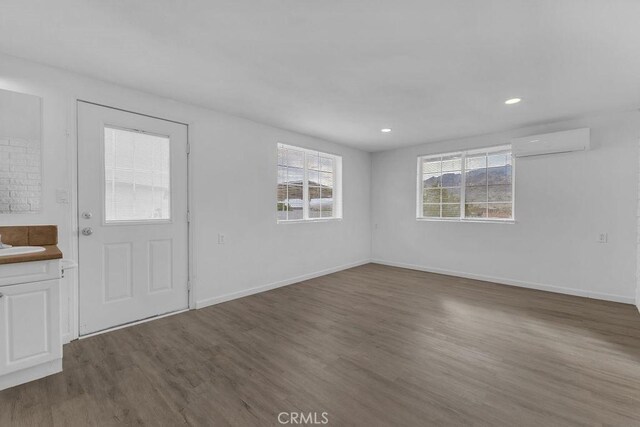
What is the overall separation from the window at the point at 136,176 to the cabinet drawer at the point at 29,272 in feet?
2.76

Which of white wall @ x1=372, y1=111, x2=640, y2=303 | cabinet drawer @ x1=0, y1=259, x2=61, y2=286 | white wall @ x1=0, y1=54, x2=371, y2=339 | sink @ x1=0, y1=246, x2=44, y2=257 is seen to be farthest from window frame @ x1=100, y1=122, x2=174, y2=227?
white wall @ x1=372, y1=111, x2=640, y2=303

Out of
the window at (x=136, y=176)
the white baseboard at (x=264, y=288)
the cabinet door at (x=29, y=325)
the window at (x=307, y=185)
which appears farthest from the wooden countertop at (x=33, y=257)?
the window at (x=307, y=185)

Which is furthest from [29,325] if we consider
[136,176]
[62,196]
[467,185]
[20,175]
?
[467,185]

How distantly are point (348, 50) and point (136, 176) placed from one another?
2.50m

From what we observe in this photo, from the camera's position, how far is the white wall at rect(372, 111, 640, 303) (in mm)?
3766

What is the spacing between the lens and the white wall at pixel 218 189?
8.39 feet

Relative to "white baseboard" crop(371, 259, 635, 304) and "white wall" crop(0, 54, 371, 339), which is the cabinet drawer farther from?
"white baseboard" crop(371, 259, 635, 304)

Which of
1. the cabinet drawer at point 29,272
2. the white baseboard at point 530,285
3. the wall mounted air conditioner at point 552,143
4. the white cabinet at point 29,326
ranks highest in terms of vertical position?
the wall mounted air conditioner at point 552,143

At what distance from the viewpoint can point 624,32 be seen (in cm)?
204

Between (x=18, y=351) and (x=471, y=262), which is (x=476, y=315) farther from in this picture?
(x=18, y=351)

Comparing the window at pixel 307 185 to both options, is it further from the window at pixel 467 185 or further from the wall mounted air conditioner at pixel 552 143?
the wall mounted air conditioner at pixel 552 143

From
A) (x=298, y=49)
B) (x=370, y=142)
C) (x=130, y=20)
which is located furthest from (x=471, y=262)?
(x=130, y=20)

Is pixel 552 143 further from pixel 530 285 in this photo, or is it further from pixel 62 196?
pixel 62 196

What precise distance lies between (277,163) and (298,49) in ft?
7.59
